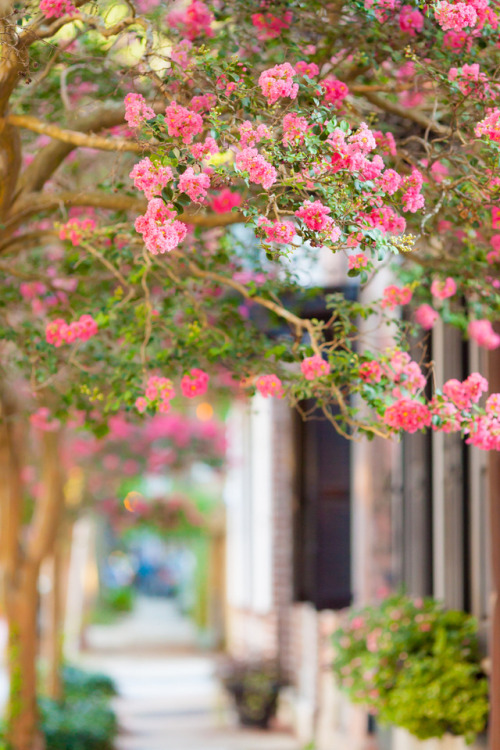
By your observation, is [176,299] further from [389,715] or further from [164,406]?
[389,715]

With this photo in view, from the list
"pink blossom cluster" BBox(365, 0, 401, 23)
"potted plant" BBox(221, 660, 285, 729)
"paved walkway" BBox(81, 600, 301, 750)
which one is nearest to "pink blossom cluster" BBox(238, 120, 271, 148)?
"pink blossom cluster" BBox(365, 0, 401, 23)

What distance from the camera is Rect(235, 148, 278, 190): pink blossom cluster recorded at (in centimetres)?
262

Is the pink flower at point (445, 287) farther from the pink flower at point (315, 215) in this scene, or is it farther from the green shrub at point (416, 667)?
the green shrub at point (416, 667)

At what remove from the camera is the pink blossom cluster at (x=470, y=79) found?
3.13m

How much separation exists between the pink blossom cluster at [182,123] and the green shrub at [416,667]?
9.86ft

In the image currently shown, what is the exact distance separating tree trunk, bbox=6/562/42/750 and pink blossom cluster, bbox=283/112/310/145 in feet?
16.0

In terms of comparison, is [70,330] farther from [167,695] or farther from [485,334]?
[167,695]

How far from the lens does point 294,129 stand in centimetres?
273

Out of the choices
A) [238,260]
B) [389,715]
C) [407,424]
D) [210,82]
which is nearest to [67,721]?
[389,715]

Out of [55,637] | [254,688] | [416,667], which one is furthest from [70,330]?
[254,688]

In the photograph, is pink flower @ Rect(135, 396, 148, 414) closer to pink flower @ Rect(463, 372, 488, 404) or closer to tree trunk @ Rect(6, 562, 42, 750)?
pink flower @ Rect(463, 372, 488, 404)

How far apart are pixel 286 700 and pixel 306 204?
7859mm

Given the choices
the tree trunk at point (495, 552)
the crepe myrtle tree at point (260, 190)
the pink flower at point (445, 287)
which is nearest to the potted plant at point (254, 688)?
the tree trunk at point (495, 552)

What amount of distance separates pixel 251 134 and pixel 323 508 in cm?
533
